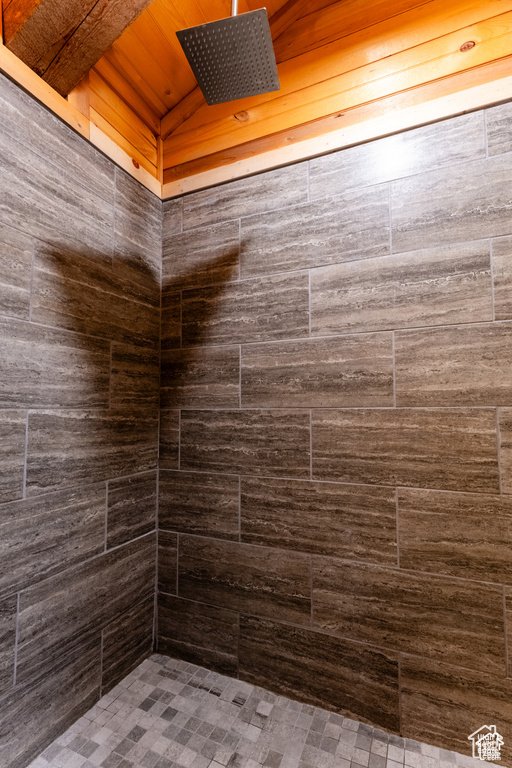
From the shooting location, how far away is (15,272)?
104 cm

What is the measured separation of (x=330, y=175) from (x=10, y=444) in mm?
1286

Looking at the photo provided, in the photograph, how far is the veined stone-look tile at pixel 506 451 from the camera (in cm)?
106

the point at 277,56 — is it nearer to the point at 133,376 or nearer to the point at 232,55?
the point at 232,55

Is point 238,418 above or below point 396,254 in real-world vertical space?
below

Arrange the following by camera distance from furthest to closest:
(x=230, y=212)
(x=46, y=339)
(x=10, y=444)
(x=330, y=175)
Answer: (x=230, y=212) < (x=330, y=175) < (x=46, y=339) < (x=10, y=444)

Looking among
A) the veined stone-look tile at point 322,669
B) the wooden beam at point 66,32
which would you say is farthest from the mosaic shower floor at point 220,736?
the wooden beam at point 66,32

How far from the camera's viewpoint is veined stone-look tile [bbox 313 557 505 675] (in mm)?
1060

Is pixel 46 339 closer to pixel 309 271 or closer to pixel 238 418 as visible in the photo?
pixel 238 418

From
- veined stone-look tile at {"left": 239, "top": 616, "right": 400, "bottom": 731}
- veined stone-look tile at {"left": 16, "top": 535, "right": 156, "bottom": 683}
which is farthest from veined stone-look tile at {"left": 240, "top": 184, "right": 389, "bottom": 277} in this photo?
veined stone-look tile at {"left": 239, "top": 616, "right": 400, "bottom": 731}

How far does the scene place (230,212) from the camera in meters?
1.47

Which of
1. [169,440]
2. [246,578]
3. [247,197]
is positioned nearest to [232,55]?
[247,197]

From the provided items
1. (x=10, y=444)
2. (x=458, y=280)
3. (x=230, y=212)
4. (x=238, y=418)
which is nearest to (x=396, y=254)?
(x=458, y=280)

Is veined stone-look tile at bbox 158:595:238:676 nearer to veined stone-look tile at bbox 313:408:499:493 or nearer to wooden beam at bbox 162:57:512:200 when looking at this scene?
veined stone-look tile at bbox 313:408:499:493

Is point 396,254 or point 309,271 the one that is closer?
point 396,254
